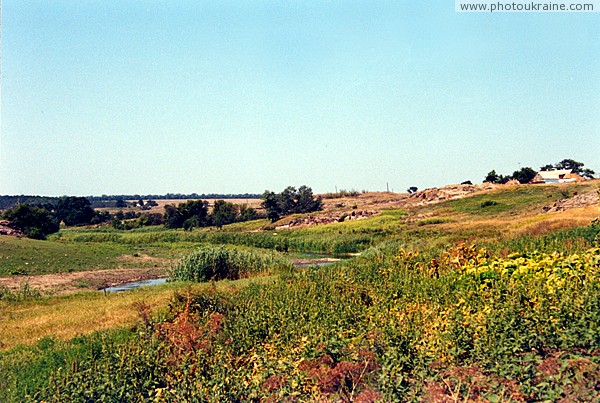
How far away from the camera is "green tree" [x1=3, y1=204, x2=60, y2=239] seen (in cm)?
6712

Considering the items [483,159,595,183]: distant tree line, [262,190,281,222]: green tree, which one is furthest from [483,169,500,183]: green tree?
[262,190,281,222]: green tree

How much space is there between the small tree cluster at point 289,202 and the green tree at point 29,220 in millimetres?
36236

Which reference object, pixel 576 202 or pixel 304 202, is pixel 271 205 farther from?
pixel 576 202

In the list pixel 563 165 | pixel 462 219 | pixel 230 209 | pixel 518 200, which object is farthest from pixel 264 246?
pixel 563 165

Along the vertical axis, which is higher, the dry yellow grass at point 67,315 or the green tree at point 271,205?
the green tree at point 271,205

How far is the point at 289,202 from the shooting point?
10169cm

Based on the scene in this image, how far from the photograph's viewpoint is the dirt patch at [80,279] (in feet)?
90.0

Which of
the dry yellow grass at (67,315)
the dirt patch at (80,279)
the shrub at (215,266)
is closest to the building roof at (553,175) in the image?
the dirt patch at (80,279)

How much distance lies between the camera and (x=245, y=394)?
6.84 meters

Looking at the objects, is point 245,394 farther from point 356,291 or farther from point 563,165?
point 563,165

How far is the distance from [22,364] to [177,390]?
4339 millimetres

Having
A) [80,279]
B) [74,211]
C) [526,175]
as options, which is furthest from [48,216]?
[526,175]

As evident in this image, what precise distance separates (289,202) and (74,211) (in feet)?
154

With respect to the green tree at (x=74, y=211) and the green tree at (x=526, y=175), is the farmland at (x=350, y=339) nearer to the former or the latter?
the green tree at (x=526, y=175)
